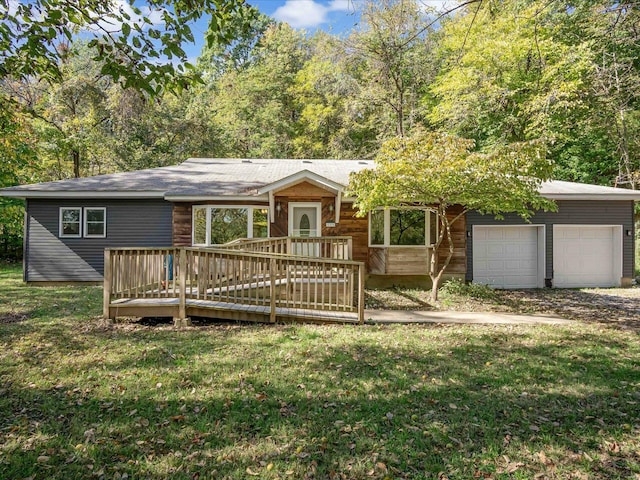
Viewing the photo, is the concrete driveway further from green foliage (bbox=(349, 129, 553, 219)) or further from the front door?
the front door

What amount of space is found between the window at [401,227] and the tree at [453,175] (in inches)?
97.9

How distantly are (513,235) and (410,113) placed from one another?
1098cm

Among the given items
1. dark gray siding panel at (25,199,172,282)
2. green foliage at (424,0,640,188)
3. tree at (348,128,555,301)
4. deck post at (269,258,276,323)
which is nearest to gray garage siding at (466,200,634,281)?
tree at (348,128,555,301)

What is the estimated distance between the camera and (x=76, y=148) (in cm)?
1983

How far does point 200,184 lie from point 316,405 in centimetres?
956

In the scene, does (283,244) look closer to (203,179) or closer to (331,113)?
(203,179)

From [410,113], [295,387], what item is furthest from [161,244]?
[410,113]

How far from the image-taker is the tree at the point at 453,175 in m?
7.91

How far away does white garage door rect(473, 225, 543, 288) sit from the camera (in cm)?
1213

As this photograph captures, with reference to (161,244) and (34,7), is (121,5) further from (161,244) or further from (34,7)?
(161,244)

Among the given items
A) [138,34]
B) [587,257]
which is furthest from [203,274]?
[587,257]

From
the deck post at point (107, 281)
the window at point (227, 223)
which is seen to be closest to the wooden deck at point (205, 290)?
the deck post at point (107, 281)

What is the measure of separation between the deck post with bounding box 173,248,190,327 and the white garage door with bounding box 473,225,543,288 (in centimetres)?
913

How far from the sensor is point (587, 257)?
1237 cm
